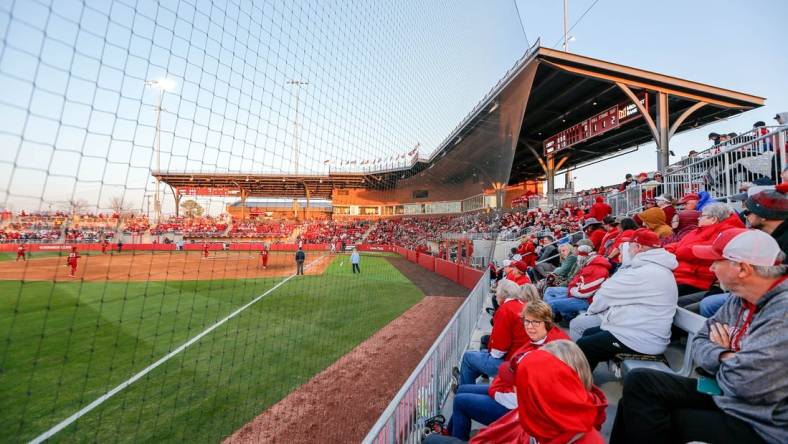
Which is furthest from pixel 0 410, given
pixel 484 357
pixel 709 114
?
pixel 709 114

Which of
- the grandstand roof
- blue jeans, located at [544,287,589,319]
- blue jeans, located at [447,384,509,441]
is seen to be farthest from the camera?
the grandstand roof

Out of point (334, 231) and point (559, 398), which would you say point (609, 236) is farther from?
point (334, 231)

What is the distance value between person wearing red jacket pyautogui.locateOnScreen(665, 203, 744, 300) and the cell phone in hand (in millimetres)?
1738

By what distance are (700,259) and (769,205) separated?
107 centimetres

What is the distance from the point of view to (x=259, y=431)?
425 cm

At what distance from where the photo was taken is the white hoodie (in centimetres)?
253

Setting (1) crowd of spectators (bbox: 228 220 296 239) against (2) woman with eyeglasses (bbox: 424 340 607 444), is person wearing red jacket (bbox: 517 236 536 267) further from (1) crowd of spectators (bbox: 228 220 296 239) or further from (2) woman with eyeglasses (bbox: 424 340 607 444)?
(1) crowd of spectators (bbox: 228 220 296 239)

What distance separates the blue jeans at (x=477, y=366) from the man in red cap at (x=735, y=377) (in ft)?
4.87

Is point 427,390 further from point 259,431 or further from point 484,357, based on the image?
point 259,431

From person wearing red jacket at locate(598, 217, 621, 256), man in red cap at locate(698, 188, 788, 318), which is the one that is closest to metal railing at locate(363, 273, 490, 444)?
man in red cap at locate(698, 188, 788, 318)

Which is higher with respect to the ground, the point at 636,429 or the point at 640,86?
the point at 640,86

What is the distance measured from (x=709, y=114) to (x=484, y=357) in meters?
21.6

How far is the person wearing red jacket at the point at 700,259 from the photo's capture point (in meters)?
3.13

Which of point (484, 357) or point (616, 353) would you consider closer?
point (616, 353)
